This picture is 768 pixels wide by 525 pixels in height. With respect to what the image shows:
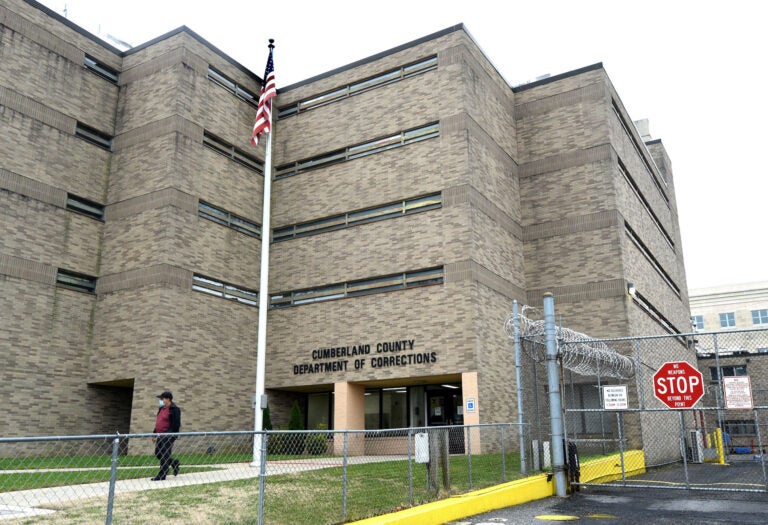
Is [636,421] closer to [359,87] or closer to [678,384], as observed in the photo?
[678,384]

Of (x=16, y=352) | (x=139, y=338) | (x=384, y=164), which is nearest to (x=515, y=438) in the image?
(x=384, y=164)

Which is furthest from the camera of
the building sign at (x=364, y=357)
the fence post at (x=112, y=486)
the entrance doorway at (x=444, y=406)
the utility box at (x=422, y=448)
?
the entrance doorway at (x=444, y=406)

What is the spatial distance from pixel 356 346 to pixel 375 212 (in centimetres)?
545

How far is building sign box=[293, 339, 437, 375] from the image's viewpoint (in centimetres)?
2483

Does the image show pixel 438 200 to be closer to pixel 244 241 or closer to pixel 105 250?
pixel 244 241

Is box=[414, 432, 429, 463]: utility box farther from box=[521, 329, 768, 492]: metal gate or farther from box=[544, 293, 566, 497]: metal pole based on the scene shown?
box=[521, 329, 768, 492]: metal gate

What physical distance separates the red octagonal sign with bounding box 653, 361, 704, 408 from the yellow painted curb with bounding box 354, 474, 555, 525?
2.83m

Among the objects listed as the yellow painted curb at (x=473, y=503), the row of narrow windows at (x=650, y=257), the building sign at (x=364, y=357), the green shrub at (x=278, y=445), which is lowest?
the yellow painted curb at (x=473, y=503)

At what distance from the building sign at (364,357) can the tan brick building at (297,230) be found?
8 centimetres

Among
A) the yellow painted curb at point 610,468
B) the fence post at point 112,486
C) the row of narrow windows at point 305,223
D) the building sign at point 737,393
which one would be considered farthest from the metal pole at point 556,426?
the row of narrow windows at point 305,223

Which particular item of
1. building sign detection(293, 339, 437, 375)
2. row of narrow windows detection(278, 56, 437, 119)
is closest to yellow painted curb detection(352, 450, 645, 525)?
building sign detection(293, 339, 437, 375)

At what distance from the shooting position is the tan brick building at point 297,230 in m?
24.0

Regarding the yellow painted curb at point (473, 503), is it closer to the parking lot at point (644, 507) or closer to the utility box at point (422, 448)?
the parking lot at point (644, 507)

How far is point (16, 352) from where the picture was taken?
22.5m
